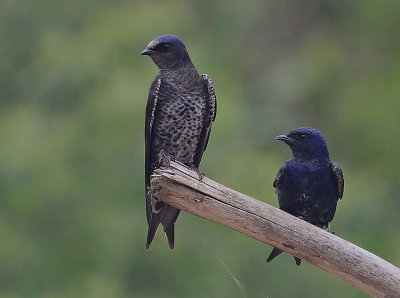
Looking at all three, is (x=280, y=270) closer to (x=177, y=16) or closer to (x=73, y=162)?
(x=73, y=162)

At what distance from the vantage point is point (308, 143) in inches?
211

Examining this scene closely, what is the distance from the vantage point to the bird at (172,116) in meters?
5.37

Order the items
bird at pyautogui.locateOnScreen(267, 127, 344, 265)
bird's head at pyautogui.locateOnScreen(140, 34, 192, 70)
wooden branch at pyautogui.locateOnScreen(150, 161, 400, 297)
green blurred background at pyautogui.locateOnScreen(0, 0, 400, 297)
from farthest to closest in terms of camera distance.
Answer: green blurred background at pyautogui.locateOnScreen(0, 0, 400, 297), bird's head at pyautogui.locateOnScreen(140, 34, 192, 70), bird at pyautogui.locateOnScreen(267, 127, 344, 265), wooden branch at pyautogui.locateOnScreen(150, 161, 400, 297)

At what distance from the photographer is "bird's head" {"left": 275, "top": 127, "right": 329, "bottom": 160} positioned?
17.6ft

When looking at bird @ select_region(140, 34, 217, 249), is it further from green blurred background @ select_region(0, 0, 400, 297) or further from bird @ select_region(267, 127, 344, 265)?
green blurred background @ select_region(0, 0, 400, 297)

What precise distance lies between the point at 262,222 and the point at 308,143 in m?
0.92

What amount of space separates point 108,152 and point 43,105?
1.71 meters

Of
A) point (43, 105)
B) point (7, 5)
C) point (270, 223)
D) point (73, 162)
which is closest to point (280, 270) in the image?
point (73, 162)

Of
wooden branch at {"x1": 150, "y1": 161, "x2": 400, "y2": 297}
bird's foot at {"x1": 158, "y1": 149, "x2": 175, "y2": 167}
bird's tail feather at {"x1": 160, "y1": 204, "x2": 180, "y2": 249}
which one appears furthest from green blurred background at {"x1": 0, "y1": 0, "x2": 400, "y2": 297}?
Answer: wooden branch at {"x1": 150, "y1": 161, "x2": 400, "y2": 297}

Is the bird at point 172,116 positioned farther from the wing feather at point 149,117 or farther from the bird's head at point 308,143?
the bird's head at point 308,143

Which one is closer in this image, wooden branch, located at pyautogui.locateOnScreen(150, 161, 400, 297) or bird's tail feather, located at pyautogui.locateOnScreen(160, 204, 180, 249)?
wooden branch, located at pyautogui.locateOnScreen(150, 161, 400, 297)

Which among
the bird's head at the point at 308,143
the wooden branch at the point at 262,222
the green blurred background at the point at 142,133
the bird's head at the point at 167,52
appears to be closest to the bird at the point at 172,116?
the bird's head at the point at 167,52

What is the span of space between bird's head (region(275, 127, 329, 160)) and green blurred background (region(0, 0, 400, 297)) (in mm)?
1684

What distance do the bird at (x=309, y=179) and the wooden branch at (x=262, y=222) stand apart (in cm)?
79
